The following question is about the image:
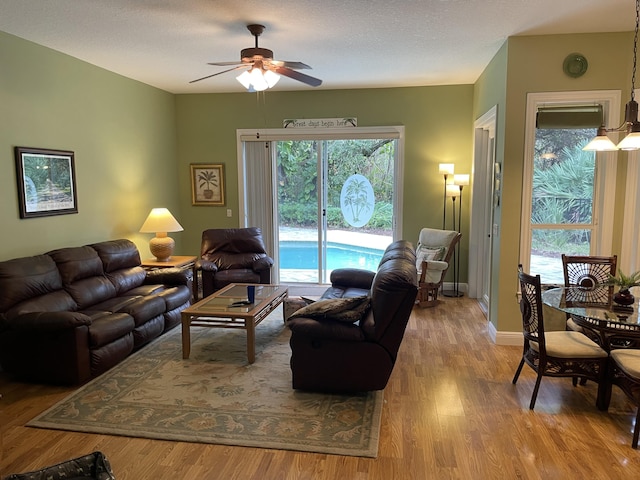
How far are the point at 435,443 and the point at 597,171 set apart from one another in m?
2.96

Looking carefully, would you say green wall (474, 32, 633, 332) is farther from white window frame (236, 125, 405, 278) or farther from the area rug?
white window frame (236, 125, 405, 278)

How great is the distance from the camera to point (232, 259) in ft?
19.6

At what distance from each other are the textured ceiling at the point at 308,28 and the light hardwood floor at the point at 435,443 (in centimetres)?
286

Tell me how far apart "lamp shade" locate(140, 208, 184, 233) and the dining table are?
4248 mm

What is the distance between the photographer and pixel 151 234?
6.09 m

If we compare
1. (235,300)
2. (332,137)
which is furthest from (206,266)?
(332,137)

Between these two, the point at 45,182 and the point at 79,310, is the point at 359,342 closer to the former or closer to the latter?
the point at 79,310

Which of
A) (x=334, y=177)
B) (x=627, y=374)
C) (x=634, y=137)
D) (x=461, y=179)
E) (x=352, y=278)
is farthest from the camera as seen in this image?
(x=334, y=177)

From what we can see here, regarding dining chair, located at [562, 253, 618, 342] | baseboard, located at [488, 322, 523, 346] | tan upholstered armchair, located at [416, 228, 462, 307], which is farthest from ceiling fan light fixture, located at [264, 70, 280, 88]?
baseboard, located at [488, 322, 523, 346]

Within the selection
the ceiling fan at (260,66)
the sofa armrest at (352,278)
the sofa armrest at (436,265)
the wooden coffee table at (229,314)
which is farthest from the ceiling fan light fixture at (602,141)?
the wooden coffee table at (229,314)

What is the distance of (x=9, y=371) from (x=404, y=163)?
196 inches

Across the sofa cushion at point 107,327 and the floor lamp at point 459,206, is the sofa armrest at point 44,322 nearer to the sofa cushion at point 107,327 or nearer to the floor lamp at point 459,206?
the sofa cushion at point 107,327

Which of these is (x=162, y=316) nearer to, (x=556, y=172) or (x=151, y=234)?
(x=151, y=234)

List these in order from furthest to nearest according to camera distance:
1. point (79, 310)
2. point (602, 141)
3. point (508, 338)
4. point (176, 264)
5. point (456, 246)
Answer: point (456, 246)
point (176, 264)
point (508, 338)
point (79, 310)
point (602, 141)
